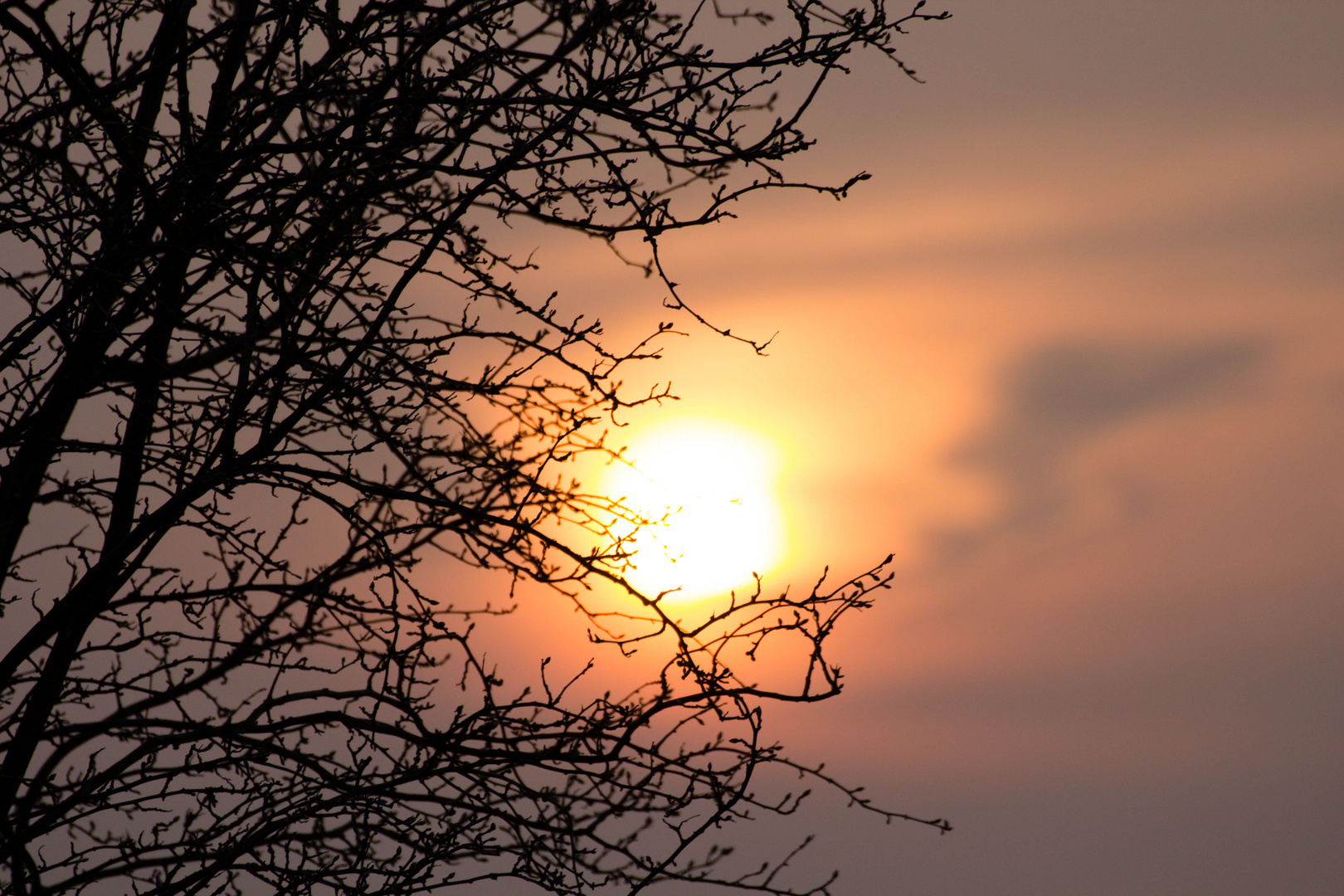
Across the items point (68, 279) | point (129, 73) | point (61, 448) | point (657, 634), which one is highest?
point (129, 73)

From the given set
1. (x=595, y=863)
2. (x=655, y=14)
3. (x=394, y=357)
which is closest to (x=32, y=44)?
(x=394, y=357)

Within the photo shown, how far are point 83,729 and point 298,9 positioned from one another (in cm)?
255

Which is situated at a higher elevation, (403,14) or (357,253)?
(403,14)

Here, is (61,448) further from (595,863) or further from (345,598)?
(595,863)

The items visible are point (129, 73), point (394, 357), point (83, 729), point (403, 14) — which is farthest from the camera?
point (129, 73)

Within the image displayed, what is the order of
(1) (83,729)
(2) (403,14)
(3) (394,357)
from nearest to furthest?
(1) (83,729) < (3) (394,357) < (2) (403,14)

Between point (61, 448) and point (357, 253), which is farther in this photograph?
point (61, 448)

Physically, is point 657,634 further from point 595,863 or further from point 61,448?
point 61,448

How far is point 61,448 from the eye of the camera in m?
4.19

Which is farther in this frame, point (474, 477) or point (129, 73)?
point (129, 73)

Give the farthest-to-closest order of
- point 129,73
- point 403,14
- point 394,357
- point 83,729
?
point 129,73 < point 403,14 < point 394,357 < point 83,729

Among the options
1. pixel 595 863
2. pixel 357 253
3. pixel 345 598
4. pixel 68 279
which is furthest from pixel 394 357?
pixel 595 863

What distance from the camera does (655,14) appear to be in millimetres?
3809

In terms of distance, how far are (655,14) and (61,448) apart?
9.30 feet
